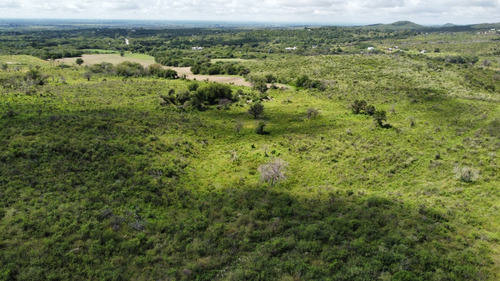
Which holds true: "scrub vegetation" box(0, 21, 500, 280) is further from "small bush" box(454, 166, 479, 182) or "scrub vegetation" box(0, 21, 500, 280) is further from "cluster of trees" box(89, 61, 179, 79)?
"cluster of trees" box(89, 61, 179, 79)

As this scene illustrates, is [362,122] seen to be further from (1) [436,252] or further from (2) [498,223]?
(1) [436,252]

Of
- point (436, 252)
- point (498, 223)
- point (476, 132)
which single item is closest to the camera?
point (436, 252)

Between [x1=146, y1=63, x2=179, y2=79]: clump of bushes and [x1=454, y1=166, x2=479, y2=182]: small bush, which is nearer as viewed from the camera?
[x1=454, y1=166, x2=479, y2=182]: small bush

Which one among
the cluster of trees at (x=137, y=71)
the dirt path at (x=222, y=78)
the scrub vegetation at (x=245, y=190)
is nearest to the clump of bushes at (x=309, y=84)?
the dirt path at (x=222, y=78)

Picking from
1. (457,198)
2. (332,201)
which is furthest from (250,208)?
(457,198)

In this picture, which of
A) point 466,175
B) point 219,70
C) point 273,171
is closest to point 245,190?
point 273,171

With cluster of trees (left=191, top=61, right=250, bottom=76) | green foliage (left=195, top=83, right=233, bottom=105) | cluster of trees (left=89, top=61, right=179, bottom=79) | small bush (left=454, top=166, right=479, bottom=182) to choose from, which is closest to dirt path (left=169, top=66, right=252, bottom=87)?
cluster of trees (left=191, top=61, right=250, bottom=76)
